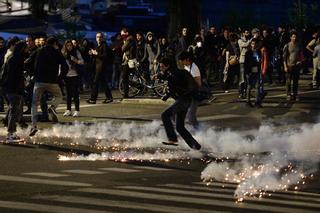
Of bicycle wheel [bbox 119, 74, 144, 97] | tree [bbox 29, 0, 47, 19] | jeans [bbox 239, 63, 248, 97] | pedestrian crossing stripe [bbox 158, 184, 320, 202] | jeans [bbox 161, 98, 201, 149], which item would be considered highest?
pedestrian crossing stripe [bbox 158, 184, 320, 202]

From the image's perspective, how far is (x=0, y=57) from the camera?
20594mm

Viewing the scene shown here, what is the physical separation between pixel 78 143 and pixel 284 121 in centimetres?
558

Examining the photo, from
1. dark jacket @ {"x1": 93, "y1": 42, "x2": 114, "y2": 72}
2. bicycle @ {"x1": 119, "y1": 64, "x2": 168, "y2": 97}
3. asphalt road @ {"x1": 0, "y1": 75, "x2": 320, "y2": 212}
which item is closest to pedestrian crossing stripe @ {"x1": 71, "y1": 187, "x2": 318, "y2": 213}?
asphalt road @ {"x1": 0, "y1": 75, "x2": 320, "y2": 212}

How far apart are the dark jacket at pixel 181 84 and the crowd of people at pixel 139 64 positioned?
0.04m

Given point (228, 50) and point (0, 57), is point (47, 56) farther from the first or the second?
point (228, 50)

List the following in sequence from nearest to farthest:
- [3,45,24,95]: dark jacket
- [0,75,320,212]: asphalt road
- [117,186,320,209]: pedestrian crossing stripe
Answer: [0,75,320,212]: asphalt road, [117,186,320,209]: pedestrian crossing stripe, [3,45,24,95]: dark jacket

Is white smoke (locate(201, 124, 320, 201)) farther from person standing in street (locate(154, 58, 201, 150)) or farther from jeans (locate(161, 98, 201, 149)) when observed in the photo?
person standing in street (locate(154, 58, 201, 150))

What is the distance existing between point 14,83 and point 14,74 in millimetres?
165

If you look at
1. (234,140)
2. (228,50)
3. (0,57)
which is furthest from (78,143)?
(228,50)

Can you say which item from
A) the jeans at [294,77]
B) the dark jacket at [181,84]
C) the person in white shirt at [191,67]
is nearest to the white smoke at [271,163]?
the person in white shirt at [191,67]

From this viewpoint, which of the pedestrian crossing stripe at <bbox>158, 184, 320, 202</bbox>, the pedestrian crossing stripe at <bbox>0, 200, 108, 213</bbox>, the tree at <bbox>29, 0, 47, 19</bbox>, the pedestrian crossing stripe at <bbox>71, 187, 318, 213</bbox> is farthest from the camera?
the tree at <bbox>29, 0, 47, 19</bbox>

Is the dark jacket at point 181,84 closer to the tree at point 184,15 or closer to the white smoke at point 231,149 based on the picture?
the white smoke at point 231,149

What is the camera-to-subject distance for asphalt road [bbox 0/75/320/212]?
9.36m

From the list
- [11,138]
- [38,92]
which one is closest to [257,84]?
[38,92]
